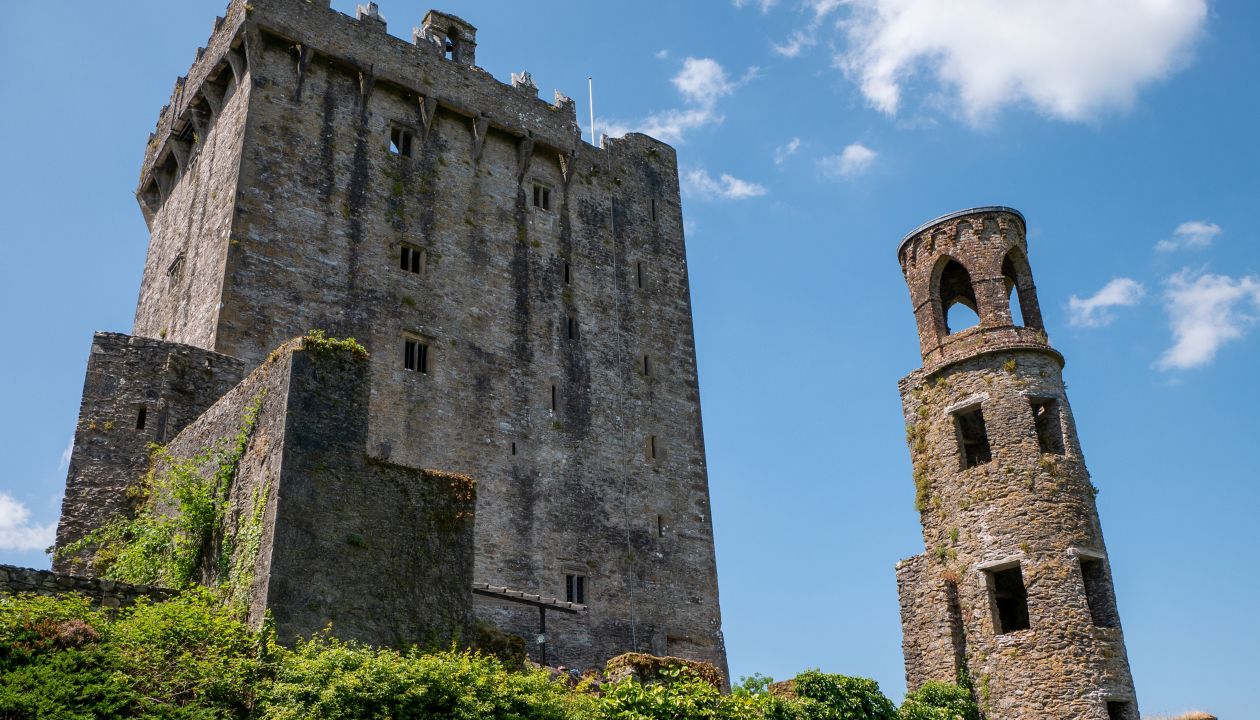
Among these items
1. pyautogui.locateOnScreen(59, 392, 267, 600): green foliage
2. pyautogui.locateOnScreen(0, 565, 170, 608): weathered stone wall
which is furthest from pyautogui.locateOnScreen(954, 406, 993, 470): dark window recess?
pyautogui.locateOnScreen(0, 565, 170, 608): weathered stone wall

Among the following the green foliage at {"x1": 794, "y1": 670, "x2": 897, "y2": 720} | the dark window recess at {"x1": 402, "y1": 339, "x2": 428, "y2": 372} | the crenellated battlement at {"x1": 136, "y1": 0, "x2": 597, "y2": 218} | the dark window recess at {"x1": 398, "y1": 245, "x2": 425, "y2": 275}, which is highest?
the crenellated battlement at {"x1": 136, "y1": 0, "x2": 597, "y2": 218}

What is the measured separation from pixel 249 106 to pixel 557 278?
27.9ft

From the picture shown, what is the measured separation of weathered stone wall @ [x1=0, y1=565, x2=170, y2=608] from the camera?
16203mm

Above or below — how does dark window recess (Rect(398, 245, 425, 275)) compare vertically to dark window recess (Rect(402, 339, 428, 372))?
above

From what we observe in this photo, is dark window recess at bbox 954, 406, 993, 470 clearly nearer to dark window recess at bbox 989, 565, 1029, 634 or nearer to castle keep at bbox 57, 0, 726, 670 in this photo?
dark window recess at bbox 989, 565, 1029, 634

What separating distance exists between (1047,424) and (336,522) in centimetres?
1552

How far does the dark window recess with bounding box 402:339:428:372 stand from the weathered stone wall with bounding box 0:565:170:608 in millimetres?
11990

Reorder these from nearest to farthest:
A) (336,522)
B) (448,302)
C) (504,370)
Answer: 1. (336,522)
2. (448,302)
3. (504,370)

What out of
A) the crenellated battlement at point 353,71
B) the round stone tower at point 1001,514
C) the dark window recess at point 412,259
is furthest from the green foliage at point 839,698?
the crenellated battlement at point 353,71

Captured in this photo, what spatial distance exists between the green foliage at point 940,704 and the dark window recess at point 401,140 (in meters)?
17.3

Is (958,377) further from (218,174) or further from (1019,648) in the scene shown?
(218,174)

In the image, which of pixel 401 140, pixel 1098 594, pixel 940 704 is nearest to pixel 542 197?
pixel 401 140

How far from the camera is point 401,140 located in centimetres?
3183

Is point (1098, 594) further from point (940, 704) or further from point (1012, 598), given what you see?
point (940, 704)
